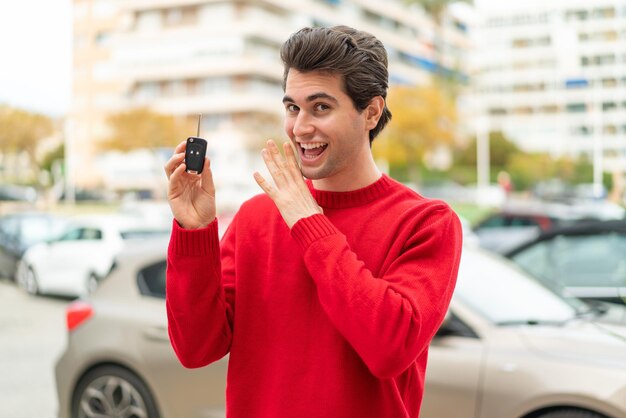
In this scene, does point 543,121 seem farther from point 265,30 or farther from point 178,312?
point 178,312

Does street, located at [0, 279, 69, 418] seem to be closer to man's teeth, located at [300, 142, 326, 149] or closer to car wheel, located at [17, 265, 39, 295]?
car wheel, located at [17, 265, 39, 295]

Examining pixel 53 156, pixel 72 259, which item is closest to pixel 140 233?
pixel 72 259

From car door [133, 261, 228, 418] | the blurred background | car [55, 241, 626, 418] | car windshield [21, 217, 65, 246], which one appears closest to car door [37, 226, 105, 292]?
car windshield [21, 217, 65, 246]

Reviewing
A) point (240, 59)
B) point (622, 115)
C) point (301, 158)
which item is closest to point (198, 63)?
point (240, 59)

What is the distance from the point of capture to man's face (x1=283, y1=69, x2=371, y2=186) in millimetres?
1991

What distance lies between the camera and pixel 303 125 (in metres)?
2.00

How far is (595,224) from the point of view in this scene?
6.61m

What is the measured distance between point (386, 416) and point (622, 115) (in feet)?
123

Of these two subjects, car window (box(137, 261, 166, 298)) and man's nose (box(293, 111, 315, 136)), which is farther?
car window (box(137, 261, 166, 298))

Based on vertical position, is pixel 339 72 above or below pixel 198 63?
below

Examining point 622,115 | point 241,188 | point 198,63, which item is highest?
point 198,63

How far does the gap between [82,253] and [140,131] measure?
46.8 metres

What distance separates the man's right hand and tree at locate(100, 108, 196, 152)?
57.3 m

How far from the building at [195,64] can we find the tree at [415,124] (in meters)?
9.77
